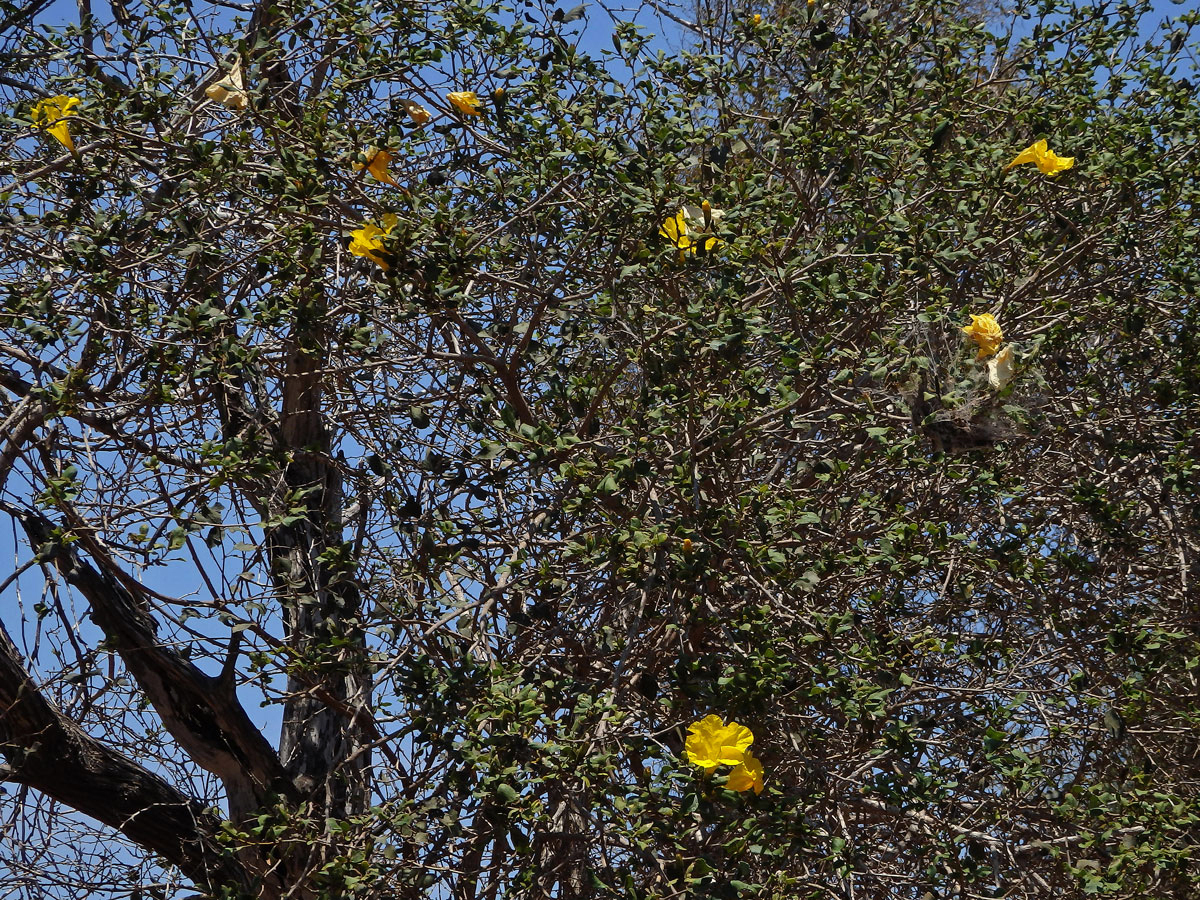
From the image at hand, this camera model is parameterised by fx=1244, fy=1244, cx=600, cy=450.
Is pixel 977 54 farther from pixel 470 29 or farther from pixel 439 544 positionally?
pixel 439 544

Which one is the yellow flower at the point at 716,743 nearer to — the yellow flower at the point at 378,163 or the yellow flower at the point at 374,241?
the yellow flower at the point at 374,241

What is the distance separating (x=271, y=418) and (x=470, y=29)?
50.2 inches

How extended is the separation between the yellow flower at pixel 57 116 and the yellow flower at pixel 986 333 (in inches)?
89.9

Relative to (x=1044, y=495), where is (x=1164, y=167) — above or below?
above

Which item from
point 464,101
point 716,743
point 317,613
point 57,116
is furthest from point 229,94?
point 716,743

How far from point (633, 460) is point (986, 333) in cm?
87

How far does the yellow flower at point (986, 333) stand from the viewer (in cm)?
288

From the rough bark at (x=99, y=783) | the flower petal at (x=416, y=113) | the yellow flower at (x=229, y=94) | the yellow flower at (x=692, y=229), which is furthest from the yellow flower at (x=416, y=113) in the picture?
the rough bark at (x=99, y=783)

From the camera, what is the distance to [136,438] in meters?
3.57

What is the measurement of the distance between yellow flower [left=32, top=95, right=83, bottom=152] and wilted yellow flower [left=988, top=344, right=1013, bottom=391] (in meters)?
2.35

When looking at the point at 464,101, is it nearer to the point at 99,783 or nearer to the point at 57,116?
the point at 57,116

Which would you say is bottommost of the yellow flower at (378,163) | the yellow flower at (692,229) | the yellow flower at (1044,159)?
the yellow flower at (692,229)

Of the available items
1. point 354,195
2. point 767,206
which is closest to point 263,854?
point 354,195

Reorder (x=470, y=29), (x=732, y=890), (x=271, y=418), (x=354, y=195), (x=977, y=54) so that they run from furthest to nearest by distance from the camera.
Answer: (x=977, y=54) → (x=271, y=418) → (x=470, y=29) → (x=354, y=195) → (x=732, y=890)
